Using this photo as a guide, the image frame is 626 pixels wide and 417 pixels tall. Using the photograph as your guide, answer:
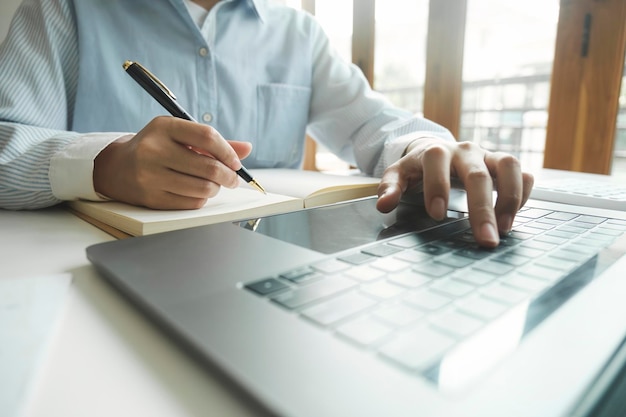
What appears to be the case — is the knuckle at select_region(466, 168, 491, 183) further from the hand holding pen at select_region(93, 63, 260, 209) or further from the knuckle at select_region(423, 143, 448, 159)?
the hand holding pen at select_region(93, 63, 260, 209)

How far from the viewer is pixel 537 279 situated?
24 cm

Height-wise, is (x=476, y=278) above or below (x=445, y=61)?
below

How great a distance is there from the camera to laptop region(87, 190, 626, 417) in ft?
0.45

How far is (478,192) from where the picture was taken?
0.37 m

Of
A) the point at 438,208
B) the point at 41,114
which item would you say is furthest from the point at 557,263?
the point at 41,114

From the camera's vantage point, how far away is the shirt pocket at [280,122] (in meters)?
1.03

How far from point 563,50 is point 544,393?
Result: 52.2 inches

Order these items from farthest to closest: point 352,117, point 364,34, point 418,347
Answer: point 364,34 → point 352,117 → point 418,347

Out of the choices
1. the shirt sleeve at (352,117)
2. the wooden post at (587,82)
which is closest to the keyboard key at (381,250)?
the shirt sleeve at (352,117)

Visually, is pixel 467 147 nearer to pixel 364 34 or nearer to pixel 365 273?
pixel 365 273

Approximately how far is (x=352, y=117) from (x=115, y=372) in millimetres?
918

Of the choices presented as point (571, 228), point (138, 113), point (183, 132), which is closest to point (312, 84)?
point (138, 113)

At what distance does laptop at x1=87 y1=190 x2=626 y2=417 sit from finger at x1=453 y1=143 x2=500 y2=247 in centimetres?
1

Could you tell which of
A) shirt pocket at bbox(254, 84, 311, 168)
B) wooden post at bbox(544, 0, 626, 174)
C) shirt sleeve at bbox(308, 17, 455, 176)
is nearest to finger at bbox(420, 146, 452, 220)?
shirt sleeve at bbox(308, 17, 455, 176)
